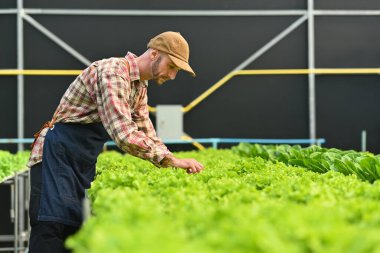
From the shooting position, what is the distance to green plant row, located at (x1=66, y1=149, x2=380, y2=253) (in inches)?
79.5

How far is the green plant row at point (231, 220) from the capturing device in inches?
79.5

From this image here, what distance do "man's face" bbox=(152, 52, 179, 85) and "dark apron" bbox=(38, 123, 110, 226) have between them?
639 millimetres

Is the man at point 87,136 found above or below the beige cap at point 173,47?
below

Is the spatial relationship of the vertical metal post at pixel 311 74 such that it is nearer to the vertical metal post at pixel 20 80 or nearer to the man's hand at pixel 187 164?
the vertical metal post at pixel 20 80

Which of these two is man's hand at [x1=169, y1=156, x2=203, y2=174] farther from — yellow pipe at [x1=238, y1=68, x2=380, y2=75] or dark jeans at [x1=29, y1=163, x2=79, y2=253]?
yellow pipe at [x1=238, y1=68, x2=380, y2=75]

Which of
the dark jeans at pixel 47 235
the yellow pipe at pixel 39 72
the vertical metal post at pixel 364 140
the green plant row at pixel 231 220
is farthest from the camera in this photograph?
the vertical metal post at pixel 364 140

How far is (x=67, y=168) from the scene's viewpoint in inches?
208

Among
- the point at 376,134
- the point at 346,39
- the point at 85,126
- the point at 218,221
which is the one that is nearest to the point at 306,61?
the point at 346,39

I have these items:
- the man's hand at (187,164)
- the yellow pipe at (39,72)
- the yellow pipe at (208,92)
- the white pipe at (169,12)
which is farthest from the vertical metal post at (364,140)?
the man's hand at (187,164)

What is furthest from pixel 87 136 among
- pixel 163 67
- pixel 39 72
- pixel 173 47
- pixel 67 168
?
pixel 39 72

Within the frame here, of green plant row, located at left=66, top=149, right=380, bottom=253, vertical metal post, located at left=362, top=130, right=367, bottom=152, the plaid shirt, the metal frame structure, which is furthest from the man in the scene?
vertical metal post, located at left=362, top=130, right=367, bottom=152

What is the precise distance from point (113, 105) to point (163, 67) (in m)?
0.60

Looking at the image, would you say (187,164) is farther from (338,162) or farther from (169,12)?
(169,12)

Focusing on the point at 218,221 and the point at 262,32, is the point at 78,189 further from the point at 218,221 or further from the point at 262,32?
the point at 262,32
